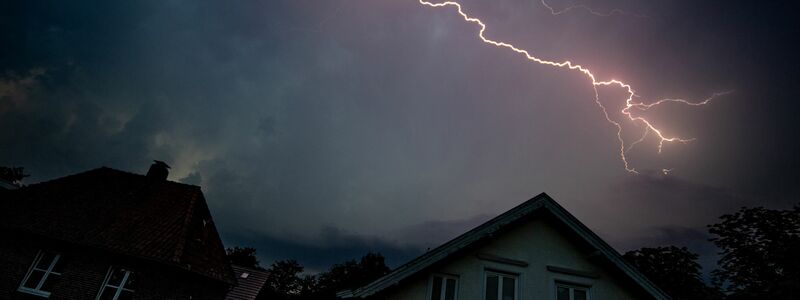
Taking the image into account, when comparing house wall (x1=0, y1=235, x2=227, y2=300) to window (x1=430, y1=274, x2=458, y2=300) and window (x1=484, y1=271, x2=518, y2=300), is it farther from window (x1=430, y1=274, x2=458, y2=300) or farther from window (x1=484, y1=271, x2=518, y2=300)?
window (x1=484, y1=271, x2=518, y2=300)

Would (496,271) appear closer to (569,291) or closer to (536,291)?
(536,291)

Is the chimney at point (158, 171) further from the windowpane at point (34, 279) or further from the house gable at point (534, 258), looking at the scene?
the house gable at point (534, 258)

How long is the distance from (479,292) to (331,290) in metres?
69.5

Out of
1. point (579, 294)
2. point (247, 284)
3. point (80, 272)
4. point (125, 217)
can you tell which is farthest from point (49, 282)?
point (579, 294)

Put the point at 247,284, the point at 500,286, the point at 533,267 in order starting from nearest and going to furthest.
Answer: the point at 500,286 → the point at 533,267 → the point at 247,284

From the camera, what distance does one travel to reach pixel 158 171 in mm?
24266

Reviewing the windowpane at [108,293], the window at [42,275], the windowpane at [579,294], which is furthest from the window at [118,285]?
the windowpane at [579,294]

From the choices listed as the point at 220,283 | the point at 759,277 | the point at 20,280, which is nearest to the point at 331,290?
the point at 220,283

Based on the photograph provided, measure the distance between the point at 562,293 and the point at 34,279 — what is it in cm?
2364

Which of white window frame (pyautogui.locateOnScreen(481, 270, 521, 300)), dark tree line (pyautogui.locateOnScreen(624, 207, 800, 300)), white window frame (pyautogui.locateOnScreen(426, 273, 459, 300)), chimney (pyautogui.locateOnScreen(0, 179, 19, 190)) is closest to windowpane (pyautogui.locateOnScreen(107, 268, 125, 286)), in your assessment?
chimney (pyautogui.locateOnScreen(0, 179, 19, 190))

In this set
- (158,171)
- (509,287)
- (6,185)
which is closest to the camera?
(509,287)

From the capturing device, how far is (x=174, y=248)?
17781 mm

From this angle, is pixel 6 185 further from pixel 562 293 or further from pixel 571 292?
pixel 571 292

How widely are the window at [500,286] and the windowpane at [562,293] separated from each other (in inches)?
59.0
